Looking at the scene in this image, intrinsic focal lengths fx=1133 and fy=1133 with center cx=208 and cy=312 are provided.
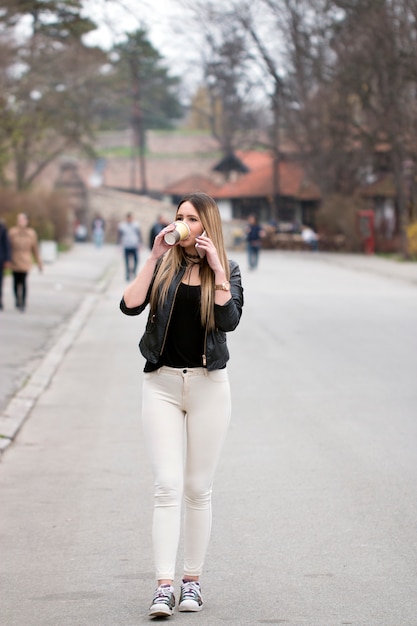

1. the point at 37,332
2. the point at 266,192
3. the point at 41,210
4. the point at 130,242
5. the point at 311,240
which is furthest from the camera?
the point at 266,192

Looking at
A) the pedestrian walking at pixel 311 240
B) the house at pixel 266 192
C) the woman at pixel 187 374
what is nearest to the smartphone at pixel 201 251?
the woman at pixel 187 374

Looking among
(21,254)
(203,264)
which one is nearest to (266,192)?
(21,254)

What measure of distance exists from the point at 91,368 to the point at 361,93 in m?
34.1

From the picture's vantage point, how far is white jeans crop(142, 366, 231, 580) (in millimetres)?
4961

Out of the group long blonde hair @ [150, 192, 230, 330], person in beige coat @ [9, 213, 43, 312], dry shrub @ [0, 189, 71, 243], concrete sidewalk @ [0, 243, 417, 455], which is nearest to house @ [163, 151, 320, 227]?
dry shrub @ [0, 189, 71, 243]

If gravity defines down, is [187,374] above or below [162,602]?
above

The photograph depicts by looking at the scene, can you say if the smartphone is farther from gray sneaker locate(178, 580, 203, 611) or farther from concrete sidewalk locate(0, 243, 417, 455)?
concrete sidewalk locate(0, 243, 417, 455)

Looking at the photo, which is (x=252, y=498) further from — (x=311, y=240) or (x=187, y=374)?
(x=311, y=240)

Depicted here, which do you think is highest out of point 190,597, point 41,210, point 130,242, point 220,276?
point 220,276

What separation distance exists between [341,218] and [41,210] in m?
14.7

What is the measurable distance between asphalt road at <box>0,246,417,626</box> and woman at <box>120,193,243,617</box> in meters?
0.37

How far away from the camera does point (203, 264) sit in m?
5.11

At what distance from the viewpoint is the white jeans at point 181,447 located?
4.96 metres

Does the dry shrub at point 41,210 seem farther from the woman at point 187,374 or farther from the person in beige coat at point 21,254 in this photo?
the woman at point 187,374
